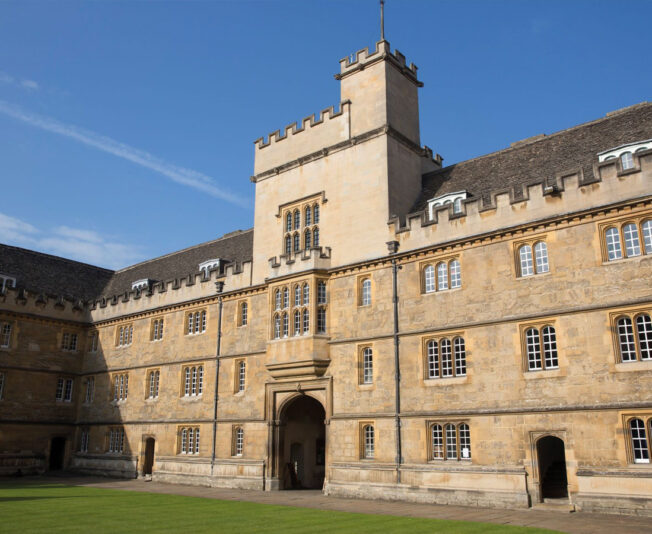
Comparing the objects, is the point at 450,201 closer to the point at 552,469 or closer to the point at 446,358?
the point at 446,358

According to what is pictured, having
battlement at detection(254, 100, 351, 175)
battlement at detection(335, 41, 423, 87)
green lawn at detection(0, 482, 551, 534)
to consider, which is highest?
battlement at detection(335, 41, 423, 87)

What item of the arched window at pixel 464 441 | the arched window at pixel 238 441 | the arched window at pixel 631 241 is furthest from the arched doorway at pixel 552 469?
the arched window at pixel 238 441

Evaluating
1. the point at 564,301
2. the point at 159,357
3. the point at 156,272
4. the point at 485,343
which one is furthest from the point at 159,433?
the point at 564,301

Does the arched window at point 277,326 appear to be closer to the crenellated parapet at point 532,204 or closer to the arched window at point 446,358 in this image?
the crenellated parapet at point 532,204

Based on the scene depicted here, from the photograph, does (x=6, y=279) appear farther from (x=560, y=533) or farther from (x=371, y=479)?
(x=560, y=533)

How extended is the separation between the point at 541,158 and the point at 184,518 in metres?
19.2

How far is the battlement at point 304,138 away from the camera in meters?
28.4

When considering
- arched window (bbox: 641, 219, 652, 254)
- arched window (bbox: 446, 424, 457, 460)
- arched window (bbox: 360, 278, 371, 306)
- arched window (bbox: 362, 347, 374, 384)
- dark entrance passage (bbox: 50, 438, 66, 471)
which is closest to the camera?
arched window (bbox: 641, 219, 652, 254)

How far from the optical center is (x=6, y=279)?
39125 mm

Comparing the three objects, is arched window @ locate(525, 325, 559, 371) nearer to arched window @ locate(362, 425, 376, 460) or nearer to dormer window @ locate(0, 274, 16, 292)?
arched window @ locate(362, 425, 376, 460)

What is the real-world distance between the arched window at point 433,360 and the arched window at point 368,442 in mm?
3497

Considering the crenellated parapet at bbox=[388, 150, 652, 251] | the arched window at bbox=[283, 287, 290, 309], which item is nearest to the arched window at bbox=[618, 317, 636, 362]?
the crenellated parapet at bbox=[388, 150, 652, 251]

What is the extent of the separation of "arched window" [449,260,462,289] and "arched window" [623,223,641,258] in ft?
19.1

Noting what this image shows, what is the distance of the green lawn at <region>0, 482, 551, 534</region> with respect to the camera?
47.2 ft
